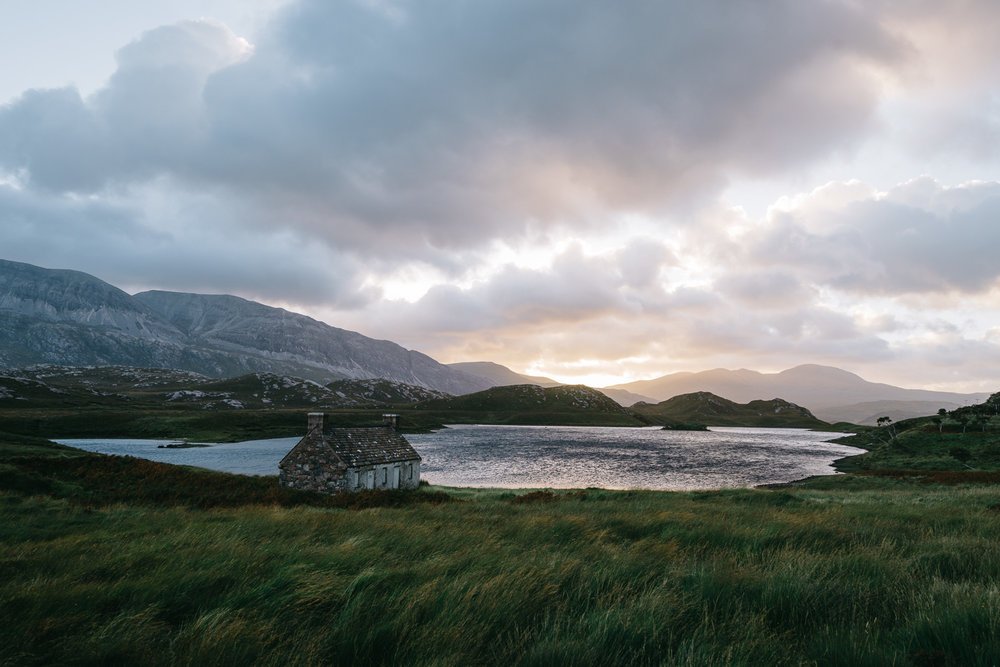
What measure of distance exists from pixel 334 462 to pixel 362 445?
12.3ft

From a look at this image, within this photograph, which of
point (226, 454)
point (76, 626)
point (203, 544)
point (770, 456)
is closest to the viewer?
point (76, 626)

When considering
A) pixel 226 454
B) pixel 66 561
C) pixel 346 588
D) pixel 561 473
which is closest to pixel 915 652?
pixel 346 588

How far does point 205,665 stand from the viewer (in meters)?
4.07

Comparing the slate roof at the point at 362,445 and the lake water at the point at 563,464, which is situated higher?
the slate roof at the point at 362,445

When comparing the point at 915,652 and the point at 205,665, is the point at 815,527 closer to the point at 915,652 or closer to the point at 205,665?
the point at 915,652

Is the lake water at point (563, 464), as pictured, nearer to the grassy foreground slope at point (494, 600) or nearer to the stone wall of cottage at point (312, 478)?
Answer: the stone wall of cottage at point (312, 478)

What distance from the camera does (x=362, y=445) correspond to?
3672 centimetres

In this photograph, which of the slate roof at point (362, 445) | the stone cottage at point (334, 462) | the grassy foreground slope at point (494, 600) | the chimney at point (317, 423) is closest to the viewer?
the grassy foreground slope at point (494, 600)

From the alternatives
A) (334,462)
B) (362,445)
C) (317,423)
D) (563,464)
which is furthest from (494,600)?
(563,464)

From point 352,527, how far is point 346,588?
250 inches

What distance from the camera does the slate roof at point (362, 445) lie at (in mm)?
33719

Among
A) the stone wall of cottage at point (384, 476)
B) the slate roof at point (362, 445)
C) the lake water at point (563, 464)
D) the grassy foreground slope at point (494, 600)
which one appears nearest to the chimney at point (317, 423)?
the slate roof at point (362, 445)

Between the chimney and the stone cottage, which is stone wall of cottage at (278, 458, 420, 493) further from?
the chimney

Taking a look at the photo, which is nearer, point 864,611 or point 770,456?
point 864,611
